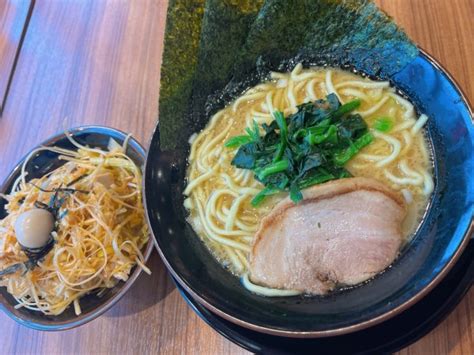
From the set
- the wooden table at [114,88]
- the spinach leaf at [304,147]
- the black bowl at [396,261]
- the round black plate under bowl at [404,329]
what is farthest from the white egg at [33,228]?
the round black plate under bowl at [404,329]

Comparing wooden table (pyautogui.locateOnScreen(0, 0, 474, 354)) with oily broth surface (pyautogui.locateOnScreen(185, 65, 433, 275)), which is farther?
wooden table (pyautogui.locateOnScreen(0, 0, 474, 354))

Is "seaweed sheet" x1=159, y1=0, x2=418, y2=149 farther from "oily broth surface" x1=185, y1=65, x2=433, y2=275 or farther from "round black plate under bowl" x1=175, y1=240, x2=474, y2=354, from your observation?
"round black plate under bowl" x1=175, y1=240, x2=474, y2=354

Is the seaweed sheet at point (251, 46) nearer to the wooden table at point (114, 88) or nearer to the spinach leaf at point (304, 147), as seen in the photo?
the spinach leaf at point (304, 147)

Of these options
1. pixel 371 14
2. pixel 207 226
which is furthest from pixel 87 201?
pixel 371 14

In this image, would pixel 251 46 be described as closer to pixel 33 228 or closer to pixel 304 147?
pixel 304 147

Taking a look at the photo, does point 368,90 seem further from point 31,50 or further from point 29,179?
point 31,50

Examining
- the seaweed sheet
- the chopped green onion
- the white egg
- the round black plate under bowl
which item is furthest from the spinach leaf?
the white egg

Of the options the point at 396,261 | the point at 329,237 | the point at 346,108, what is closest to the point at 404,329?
the point at 396,261
